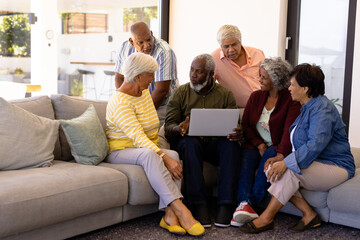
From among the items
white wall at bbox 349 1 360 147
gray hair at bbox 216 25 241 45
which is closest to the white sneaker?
gray hair at bbox 216 25 241 45

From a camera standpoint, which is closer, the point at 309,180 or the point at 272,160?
the point at 309,180

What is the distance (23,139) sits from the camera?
2.72 m

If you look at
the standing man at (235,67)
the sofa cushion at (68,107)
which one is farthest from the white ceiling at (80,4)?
the standing man at (235,67)

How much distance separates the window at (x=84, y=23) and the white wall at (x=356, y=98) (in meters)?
2.68

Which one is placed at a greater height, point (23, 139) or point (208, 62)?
point (208, 62)

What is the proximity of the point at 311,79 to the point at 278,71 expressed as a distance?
13.1 inches

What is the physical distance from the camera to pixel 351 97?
4.68m

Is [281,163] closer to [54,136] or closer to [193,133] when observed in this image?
[193,133]

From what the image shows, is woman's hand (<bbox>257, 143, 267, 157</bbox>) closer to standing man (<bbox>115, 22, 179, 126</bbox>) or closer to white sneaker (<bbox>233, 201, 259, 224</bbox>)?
white sneaker (<bbox>233, 201, 259, 224</bbox>)

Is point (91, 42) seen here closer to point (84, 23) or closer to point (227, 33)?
point (84, 23)

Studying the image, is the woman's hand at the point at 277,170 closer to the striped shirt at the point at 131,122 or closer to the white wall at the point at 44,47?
the striped shirt at the point at 131,122

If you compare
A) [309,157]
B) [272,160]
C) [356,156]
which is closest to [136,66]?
[272,160]

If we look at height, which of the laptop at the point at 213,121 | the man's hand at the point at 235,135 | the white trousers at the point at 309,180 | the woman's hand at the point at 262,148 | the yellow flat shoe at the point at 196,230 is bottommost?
the yellow flat shoe at the point at 196,230

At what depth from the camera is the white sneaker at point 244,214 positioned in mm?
2898
